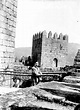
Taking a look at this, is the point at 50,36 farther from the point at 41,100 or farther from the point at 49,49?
the point at 41,100

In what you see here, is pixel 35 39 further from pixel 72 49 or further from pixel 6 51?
pixel 72 49

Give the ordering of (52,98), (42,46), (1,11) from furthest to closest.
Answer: (42,46) < (1,11) < (52,98)

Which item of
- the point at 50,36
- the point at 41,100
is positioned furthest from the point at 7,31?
the point at 50,36

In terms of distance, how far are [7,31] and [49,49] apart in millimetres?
34328

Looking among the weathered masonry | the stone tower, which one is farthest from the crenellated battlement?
the weathered masonry

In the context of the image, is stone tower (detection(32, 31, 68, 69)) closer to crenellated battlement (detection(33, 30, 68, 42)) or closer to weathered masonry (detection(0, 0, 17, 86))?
crenellated battlement (detection(33, 30, 68, 42))

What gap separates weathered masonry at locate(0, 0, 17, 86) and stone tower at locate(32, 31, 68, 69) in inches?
1256

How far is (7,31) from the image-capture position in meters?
8.13

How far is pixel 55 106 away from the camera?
229 centimetres

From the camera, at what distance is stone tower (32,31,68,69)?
41.3 meters

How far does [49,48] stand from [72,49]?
55.0 m

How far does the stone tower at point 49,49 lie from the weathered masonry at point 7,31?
31904mm

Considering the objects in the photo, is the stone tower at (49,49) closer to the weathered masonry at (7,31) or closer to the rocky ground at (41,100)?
the weathered masonry at (7,31)

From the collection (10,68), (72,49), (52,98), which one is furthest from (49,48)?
(72,49)
